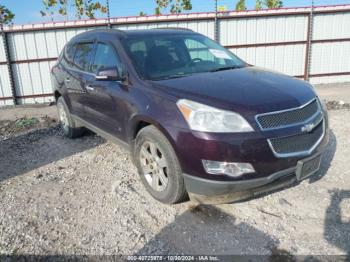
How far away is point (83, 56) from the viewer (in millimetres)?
5320

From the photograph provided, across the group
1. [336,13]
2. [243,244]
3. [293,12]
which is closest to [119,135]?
[243,244]

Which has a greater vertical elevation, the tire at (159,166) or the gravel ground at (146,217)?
the tire at (159,166)

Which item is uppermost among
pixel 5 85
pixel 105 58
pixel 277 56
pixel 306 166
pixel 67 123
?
pixel 105 58

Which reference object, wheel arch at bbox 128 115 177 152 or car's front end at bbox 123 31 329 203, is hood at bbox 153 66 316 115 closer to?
car's front end at bbox 123 31 329 203

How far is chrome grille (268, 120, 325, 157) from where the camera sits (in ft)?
10.2

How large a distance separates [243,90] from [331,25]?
411 inches

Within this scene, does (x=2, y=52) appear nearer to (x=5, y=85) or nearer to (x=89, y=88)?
(x=5, y=85)

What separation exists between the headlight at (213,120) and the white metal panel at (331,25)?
34.6ft

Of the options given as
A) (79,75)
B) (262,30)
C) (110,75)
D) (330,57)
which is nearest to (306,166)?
(110,75)

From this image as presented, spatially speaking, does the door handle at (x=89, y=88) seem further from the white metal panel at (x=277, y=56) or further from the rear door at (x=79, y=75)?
the white metal panel at (x=277, y=56)

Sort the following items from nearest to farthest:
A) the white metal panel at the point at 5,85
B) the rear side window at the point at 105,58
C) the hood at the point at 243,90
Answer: the hood at the point at 243,90
the rear side window at the point at 105,58
the white metal panel at the point at 5,85

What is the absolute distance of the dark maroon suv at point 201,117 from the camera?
10.1 feet

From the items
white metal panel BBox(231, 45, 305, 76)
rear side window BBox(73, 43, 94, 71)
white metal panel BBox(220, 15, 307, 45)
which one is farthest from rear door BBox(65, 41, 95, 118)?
white metal panel BBox(231, 45, 305, 76)

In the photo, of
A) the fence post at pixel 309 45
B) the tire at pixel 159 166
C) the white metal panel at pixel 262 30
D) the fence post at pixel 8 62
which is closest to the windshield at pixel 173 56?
the tire at pixel 159 166
